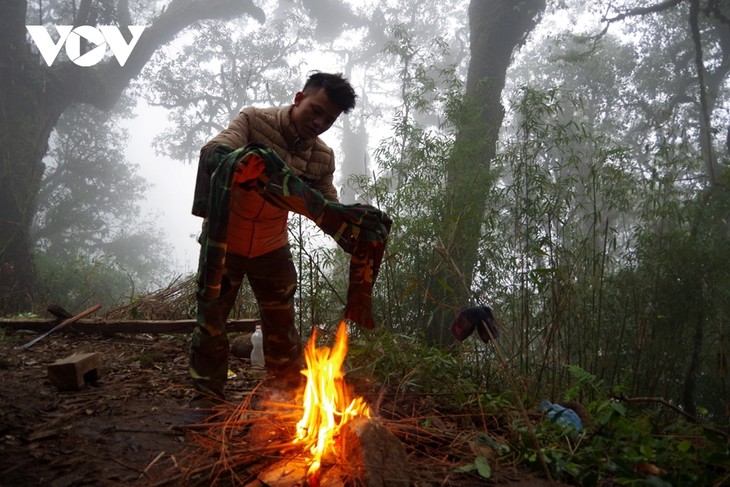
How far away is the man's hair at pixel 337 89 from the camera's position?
2.52 metres

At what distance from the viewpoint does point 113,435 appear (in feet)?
7.11

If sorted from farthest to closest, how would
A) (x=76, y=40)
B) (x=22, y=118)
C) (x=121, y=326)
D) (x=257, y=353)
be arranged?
(x=76, y=40)
(x=22, y=118)
(x=121, y=326)
(x=257, y=353)

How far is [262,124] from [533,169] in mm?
3611

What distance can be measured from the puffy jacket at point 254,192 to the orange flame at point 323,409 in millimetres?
846

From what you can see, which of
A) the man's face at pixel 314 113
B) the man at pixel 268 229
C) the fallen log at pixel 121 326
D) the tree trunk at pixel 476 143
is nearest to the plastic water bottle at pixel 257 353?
the fallen log at pixel 121 326

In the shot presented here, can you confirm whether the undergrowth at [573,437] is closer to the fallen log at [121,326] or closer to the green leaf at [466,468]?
the green leaf at [466,468]

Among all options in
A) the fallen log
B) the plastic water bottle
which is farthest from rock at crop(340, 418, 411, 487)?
the fallen log

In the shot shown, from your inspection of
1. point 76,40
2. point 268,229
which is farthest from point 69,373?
point 76,40

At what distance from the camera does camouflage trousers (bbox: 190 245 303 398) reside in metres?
2.51

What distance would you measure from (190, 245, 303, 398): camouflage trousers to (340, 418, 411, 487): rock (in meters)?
1.06

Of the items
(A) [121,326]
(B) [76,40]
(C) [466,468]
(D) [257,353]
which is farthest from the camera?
(B) [76,40]

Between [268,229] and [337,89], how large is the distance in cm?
99

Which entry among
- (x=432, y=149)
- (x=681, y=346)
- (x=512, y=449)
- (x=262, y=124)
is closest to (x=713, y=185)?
(x=681, y=346)

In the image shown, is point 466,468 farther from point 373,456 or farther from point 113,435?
point 113,435
